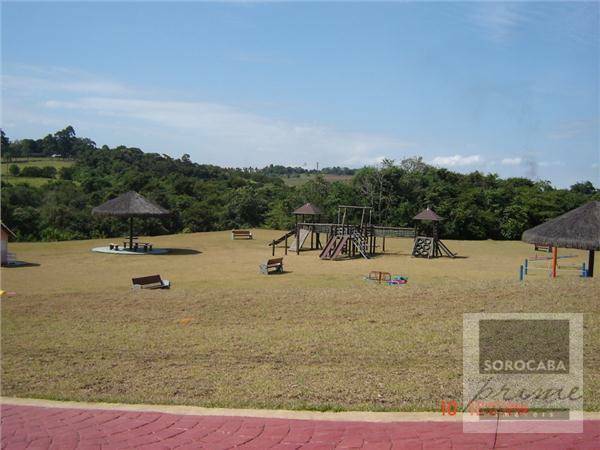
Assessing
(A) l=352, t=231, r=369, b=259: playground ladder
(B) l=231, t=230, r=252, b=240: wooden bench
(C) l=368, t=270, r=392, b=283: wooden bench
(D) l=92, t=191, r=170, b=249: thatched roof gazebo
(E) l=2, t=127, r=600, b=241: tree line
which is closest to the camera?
(C) l=368, t=270, r=392, b=283: wooden bench

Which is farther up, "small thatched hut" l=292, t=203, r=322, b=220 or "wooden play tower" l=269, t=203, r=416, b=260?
"small thatched hut" l=292, t=203, r=322, b=220

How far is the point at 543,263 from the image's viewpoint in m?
25.8

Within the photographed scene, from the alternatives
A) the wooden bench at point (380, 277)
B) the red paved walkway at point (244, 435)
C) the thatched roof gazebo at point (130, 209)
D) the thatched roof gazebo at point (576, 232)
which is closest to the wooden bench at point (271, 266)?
the wooden bench at point (380, 277)

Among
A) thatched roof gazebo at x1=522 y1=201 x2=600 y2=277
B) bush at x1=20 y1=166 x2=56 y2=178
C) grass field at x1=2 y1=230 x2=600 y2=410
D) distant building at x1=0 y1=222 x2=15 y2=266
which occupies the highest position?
bush at x1=20 y1=166 x2=56 y2=178

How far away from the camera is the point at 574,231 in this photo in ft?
63.6

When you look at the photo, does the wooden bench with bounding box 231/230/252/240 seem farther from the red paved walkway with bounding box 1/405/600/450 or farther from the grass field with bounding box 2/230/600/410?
the red paved walkway with bounding box 1/405/600/450

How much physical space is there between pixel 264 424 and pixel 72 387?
2925mm

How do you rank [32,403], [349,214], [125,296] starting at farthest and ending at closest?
[349,214], [125,296], [32,403]

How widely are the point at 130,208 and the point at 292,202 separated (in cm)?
2140

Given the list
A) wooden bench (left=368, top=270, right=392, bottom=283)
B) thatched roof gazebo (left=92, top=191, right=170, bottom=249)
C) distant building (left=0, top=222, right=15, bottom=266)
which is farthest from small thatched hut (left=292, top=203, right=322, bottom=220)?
distant building (left=0, top=222, right=15, bottom=266)

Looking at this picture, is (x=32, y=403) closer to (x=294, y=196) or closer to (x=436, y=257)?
(x=436, y=257)

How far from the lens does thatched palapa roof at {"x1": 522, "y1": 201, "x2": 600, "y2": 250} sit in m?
18.7

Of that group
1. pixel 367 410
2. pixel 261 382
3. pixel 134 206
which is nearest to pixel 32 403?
pixel 261 382

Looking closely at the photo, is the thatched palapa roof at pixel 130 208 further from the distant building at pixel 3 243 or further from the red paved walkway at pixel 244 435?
the red paved walkway at pixel 244 435
